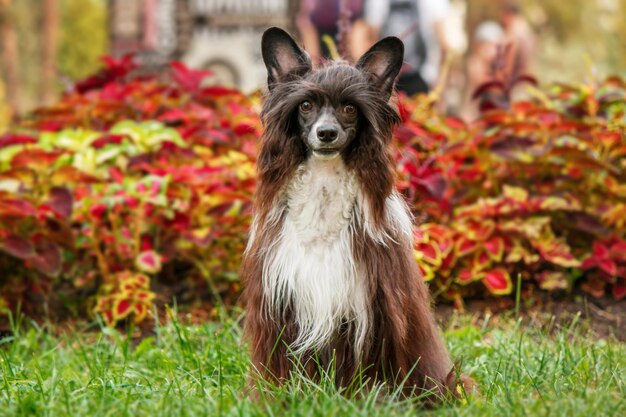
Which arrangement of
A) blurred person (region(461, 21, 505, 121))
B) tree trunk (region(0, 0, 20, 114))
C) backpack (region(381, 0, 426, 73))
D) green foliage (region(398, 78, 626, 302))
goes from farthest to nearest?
1. tree trunk (region(0, 0, 20, 114))
2. blurred person (region(461, 21, 505, 121))
3. backpack (region(381, 0, 426, 73))
4. green foliage (region(398, 78, 626, 302))

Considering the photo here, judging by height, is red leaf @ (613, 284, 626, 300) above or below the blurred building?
below

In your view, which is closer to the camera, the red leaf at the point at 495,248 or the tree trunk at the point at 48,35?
the red leaf at the point at 495,248

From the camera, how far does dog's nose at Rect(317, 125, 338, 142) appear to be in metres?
2.75

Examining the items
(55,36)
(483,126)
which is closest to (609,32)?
(55,36)

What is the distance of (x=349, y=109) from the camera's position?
2.87 meters

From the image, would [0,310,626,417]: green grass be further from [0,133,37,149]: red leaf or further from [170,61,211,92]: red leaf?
[170,61,211,92]: red leaf

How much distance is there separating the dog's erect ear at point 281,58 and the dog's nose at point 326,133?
0.33 m

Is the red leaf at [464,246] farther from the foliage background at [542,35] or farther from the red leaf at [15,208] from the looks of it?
the foliage background at [542,35]

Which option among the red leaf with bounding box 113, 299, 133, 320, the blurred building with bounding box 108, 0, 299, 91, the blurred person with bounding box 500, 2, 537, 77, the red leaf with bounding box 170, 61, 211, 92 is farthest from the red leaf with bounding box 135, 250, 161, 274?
the blurred person with bounding box 500, 2, 537, 77

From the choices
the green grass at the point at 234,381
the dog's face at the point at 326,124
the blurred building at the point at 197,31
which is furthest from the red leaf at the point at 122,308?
the blurred building at the point at 197,31

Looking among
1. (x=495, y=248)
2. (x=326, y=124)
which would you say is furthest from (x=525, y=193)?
(x=326, y=124)

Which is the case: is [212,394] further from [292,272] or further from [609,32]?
[609,32]

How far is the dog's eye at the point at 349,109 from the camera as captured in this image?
2.86 meters

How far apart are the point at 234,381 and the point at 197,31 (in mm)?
7510
